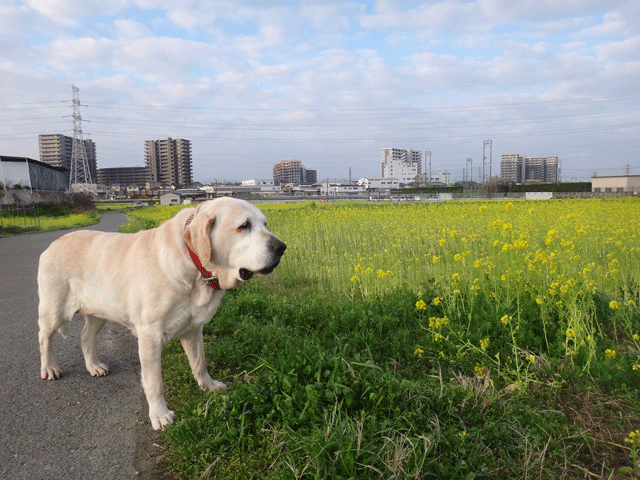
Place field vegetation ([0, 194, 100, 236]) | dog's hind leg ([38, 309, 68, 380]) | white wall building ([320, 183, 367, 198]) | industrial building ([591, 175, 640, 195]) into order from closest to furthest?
dog's hind leg ([38, 309, 68, 380])
field vegetation ([0, 194, 100, 236])
industrial building ([591, 175, 640, 195])
white wall building ([320, 183, 367, 198])

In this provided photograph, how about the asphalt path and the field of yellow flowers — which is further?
the field of yellow flowers

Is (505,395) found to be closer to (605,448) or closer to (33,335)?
(605,448)

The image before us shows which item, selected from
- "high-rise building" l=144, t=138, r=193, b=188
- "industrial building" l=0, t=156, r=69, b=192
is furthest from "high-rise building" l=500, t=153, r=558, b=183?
"industrial building" l=0, t=156, r=69, b=192

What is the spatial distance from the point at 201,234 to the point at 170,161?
161910 millimetres

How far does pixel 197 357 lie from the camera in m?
3.21

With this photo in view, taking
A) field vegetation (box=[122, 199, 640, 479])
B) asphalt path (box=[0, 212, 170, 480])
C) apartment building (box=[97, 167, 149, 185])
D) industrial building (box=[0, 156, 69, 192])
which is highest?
apartment building (box=[97, 167, 149, 185])

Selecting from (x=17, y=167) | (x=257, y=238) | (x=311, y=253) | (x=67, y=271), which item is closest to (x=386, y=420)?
(x=257, y=238)

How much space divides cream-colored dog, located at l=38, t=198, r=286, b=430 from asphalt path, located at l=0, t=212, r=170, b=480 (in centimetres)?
25

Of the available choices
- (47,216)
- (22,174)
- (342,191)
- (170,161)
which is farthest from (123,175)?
(47,216)

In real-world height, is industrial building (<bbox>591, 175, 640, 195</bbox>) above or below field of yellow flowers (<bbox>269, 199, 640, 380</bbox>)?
above

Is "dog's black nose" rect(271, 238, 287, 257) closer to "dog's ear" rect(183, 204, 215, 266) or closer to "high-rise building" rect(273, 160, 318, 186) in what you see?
"dog's ear" rect(183, 204, 215, 266)

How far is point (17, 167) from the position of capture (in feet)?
136

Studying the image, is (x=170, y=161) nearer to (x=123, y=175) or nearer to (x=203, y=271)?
(x=123, y=175)

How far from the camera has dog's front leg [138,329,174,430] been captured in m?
2.87
